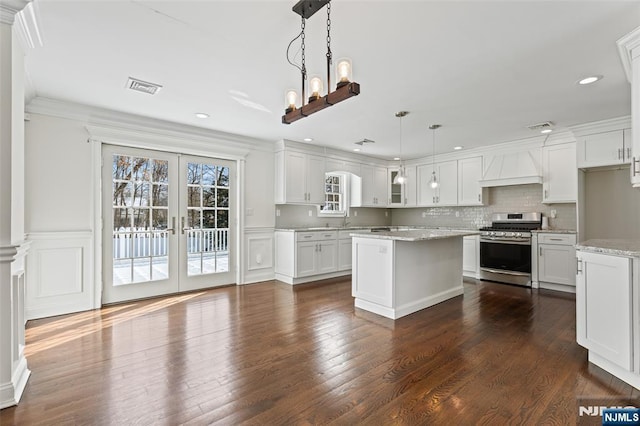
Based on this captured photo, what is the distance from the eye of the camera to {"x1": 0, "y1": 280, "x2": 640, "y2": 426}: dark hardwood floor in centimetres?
183

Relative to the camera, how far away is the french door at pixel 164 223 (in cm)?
410

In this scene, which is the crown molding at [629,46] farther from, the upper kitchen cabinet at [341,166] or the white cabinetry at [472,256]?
the upper kitchen cabinet at [341,166]

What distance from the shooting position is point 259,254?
543cm

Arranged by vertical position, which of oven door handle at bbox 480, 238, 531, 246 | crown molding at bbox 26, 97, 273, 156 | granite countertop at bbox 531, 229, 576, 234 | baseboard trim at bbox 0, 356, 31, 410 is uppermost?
crown molding at bbox 26, 97, 273, 156

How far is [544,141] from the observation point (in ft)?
16.6

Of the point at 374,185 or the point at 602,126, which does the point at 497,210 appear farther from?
the point at 374,185

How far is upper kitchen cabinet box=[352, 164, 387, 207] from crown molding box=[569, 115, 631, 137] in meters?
3.47

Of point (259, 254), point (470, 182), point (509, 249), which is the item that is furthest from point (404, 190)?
point (259, 254)

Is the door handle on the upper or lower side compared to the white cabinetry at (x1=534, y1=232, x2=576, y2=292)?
upper

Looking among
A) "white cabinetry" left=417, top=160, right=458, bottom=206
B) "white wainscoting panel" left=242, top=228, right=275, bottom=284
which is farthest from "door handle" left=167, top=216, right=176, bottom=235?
"white cabinetry" left=417, top=160, right=458, bottom=206

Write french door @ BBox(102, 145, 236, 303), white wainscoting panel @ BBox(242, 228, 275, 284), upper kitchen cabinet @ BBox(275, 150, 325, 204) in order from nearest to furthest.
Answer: french door @ BBox(102, 145, 236, 303), white wainscoting panel @ BBox(242, 228, 275, 284), upper kitchen cabinet @ BBox(275, 150, 325, 204)

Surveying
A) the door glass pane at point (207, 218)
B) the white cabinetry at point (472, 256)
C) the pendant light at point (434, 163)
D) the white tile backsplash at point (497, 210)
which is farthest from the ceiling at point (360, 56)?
the white cabinetry at point (472, 256)

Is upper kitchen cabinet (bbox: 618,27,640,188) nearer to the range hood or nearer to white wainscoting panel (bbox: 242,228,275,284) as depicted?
the range hood

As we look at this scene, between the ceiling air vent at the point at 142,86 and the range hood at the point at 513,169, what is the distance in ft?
17.8
